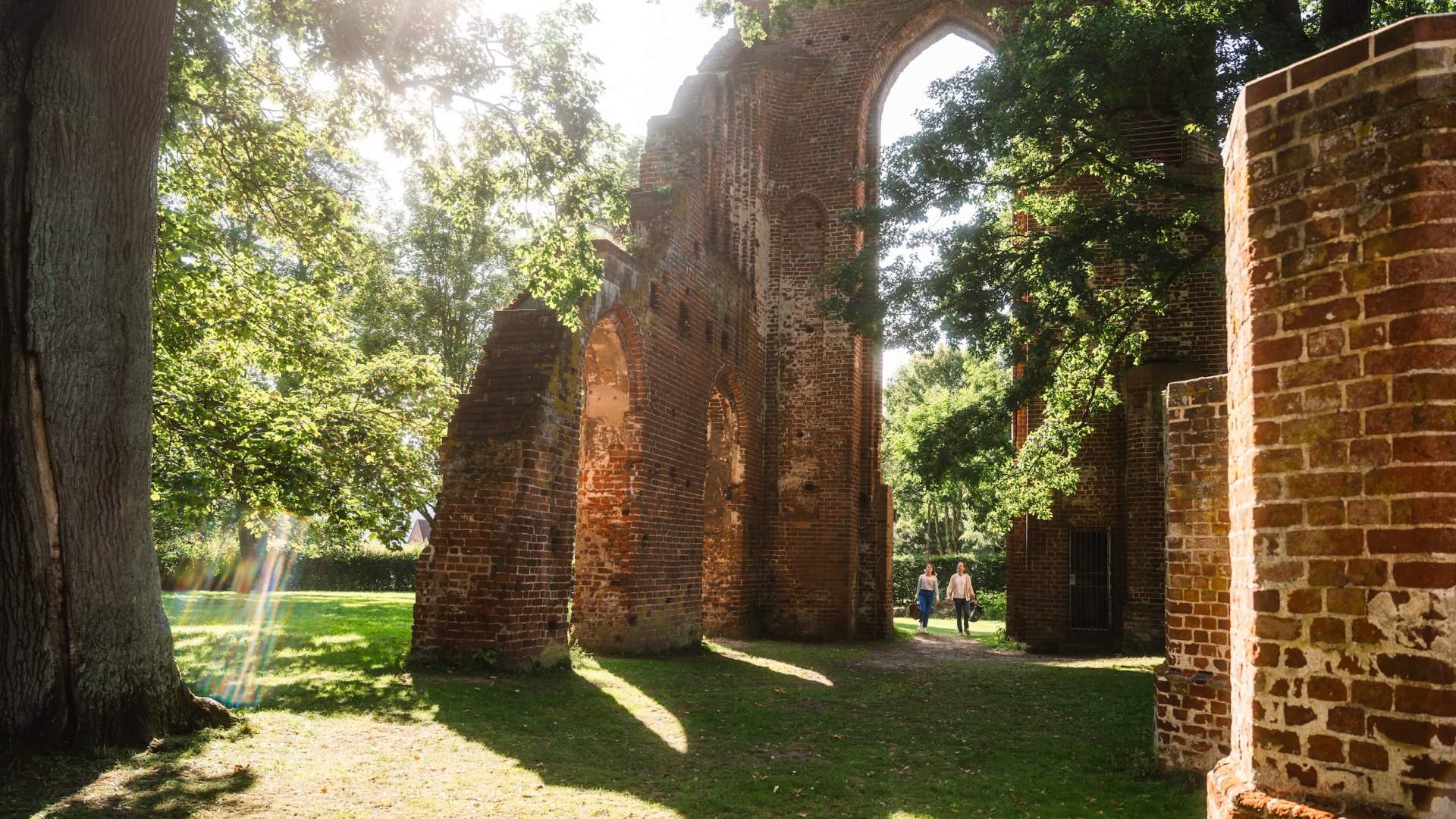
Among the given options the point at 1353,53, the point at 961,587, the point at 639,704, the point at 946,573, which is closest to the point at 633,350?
the point at 639,704

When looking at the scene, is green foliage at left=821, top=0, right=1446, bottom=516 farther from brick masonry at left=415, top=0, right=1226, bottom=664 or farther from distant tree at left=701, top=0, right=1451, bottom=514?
brick masonry at left=415, top=0, right=1226, bottom=664

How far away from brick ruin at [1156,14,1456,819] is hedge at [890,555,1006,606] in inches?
1107

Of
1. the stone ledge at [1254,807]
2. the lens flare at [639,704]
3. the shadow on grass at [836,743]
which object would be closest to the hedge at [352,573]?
the lens flare at [639,704]

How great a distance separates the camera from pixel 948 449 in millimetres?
11398

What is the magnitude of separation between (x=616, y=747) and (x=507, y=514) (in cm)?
295

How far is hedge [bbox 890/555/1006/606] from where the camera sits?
2997 cm

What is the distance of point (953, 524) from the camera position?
39.2 m

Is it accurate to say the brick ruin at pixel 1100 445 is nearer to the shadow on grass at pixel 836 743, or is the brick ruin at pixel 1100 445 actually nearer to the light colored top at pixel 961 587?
the shadow on grass at pixel 836 743

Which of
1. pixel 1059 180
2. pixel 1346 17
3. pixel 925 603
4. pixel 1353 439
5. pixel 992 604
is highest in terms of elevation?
pixel 1346 17

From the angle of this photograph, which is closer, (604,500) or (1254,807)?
(1254,807)

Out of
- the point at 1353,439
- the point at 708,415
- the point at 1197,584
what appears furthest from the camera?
the point at 708,415

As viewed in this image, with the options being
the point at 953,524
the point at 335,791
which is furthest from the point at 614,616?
the point at 953,524

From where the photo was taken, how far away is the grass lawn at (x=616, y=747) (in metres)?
4.70

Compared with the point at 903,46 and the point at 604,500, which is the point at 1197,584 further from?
the point at 903,46
